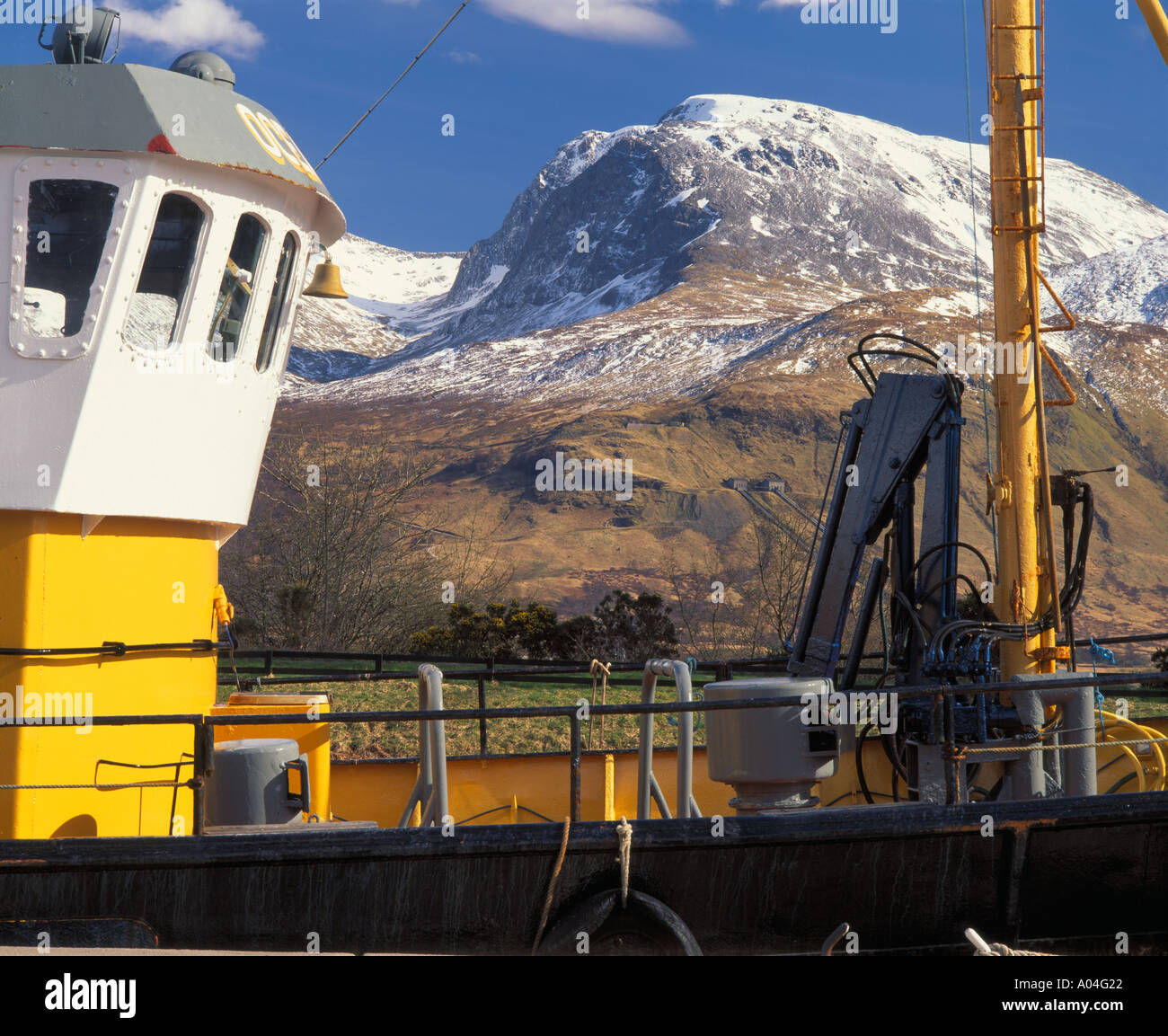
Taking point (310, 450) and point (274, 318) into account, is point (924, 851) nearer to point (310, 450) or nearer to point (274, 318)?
point (274, 318)

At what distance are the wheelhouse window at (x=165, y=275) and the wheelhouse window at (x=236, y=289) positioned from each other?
19 cm

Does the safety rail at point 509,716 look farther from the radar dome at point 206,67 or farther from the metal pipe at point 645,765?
the radar dome at point 206,67

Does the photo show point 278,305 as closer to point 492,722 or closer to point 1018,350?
point 1018,350

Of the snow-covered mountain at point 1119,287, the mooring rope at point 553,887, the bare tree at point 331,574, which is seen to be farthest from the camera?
the snow-covered mountain at point 1119,287

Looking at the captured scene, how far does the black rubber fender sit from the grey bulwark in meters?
3.80

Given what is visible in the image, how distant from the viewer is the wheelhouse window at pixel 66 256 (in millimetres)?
5629

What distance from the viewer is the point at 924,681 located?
23.0 ft

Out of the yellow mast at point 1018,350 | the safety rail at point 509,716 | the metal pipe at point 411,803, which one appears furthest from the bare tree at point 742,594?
the safety rail at point 509,716

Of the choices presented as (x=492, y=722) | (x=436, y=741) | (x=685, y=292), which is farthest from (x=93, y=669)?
(x=685, y=292)

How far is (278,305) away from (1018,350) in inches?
175

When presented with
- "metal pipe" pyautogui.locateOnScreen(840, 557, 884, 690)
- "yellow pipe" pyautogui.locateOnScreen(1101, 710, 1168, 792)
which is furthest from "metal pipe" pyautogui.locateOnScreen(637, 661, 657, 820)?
"yellow pipe" pyautogui.locateOnScreen(1101, 710, 1168, 792)

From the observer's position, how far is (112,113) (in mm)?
5648

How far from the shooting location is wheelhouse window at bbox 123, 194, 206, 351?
5797 millimetres
